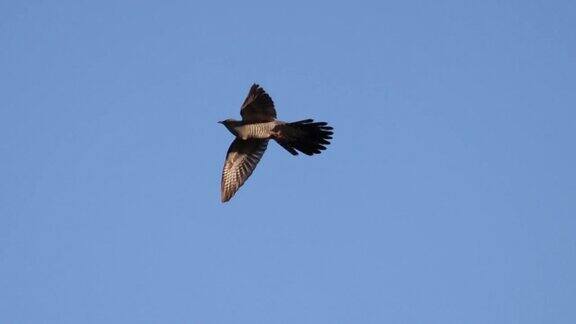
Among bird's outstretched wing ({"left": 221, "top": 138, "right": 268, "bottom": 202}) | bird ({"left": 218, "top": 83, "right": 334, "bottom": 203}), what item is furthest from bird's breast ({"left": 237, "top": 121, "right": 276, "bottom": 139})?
bird's outstretched wing ({"left": 221, "top": 138, "right": 268, "bottom": 202})

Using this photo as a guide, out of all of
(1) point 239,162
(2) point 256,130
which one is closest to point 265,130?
(2) point 256,130

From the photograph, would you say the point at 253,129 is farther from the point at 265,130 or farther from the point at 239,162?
the point at 239,162

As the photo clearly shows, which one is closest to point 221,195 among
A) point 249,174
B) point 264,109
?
point 249,174

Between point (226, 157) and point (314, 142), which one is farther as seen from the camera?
point (226, 157)

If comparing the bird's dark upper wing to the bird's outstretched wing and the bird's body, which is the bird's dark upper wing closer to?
the bird's body

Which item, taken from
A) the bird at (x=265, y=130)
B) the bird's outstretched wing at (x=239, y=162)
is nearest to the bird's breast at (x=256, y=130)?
the bird at (x=265, y=130)

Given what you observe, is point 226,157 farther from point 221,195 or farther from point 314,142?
point 314,142

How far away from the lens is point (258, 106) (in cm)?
1889

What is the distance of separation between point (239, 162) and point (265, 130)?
50.7 inches

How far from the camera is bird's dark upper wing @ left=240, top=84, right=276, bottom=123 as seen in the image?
742 inches

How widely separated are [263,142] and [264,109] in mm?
1309

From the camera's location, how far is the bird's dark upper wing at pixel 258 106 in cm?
1884

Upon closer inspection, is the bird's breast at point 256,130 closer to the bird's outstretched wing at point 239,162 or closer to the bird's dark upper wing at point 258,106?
the bird's dark upper wing at point 258,106

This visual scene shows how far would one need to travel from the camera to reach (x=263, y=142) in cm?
2005
